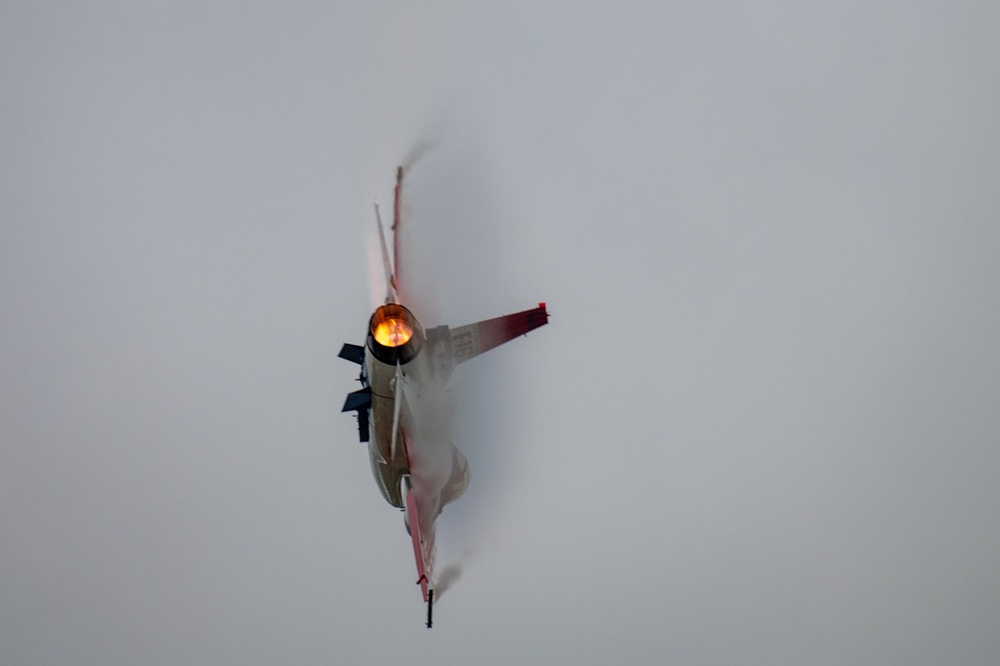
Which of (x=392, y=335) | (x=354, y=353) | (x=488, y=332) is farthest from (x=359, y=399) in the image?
(x=488, y=332)

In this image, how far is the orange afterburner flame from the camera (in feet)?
85.1

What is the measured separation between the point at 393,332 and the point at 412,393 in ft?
6.32

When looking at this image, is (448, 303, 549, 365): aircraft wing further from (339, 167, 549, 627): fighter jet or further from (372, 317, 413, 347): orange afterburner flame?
(372, 317, 413, 347): orange afterburner flame

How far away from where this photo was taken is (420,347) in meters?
26.6

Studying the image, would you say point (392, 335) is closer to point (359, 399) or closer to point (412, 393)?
point (412, 393)

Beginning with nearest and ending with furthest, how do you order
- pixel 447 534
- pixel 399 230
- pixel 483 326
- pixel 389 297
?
pixel 389 297 → pixel 483 326 → pixel 399 230 → pixel 447 534

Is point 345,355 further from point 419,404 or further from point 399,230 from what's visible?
point 399,230

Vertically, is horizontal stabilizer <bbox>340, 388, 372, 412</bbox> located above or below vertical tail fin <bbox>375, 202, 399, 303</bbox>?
below

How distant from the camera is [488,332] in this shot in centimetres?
2822

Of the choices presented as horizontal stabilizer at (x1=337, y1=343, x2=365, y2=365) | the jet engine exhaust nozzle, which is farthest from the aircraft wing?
horizontal stabilizer at (x1=337, y1=343, x2=365, y2=365)

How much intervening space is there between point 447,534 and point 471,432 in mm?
5627

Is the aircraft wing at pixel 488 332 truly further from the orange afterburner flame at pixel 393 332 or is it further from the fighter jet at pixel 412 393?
the orange afterburner flame at pixel 393 332

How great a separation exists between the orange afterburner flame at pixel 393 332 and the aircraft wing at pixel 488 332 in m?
1.91

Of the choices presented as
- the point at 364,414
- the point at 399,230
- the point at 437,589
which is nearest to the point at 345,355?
the point at 364,414
